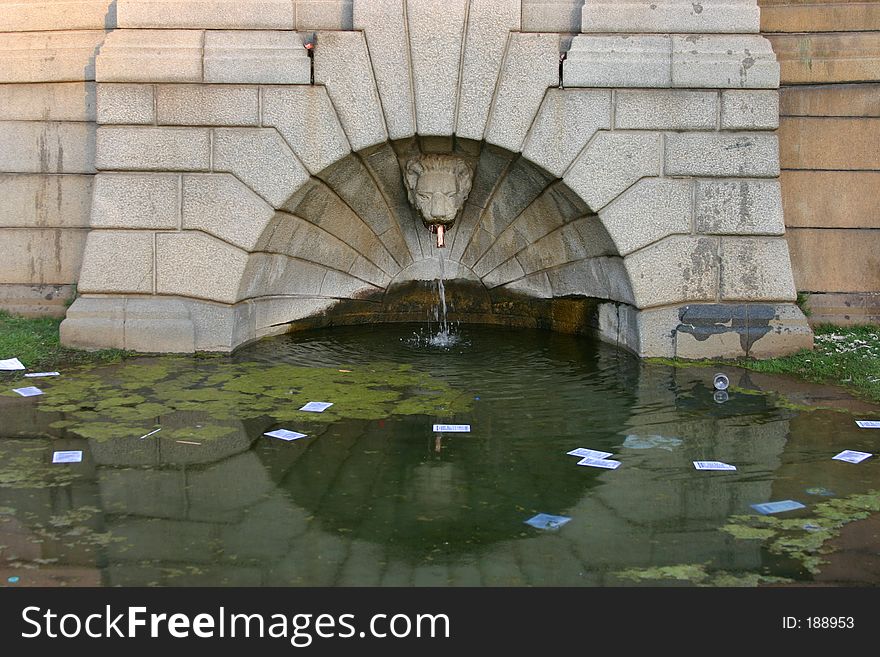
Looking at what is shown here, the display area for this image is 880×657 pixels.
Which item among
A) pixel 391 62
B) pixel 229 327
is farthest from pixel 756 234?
pixel 229 327

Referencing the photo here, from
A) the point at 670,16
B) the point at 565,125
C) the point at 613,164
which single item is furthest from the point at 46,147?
the point at 670,16

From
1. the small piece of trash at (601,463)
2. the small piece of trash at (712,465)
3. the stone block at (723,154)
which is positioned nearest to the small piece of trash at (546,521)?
the small piece of trash at (601,463)

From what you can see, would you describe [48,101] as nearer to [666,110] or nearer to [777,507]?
[666,110]

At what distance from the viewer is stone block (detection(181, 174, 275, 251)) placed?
9.16 metres

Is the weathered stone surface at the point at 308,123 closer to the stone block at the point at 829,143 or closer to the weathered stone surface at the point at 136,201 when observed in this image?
the weathered stone surface at the point at 136,201

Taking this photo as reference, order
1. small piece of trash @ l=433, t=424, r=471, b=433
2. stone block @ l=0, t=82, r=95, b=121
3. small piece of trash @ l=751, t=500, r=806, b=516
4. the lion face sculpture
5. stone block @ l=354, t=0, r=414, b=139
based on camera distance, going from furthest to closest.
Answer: stone block @ l=0, t=82, r=95, b=121 < the lion face sculpture < stone block @ l=354, t=0, r=414, b=139 < small piece of trash @ l=433, t=424, r=471, b=433 < small piece of trash @ l=751, t=500, r=806, b=516

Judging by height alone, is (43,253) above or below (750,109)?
below

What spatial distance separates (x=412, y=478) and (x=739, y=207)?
5006 millimetres

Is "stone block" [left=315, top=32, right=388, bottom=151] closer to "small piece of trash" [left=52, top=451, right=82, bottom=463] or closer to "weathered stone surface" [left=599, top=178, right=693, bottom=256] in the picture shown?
"weathered stone surface" [left=599, top=178, right=693, bottom=256]

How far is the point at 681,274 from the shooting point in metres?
9.05

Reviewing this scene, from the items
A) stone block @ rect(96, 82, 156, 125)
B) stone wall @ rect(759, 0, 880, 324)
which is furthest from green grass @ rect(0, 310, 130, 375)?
stone wall @ rect(759, 0, 880, 324)

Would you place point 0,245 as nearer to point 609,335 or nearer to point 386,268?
point 386,268

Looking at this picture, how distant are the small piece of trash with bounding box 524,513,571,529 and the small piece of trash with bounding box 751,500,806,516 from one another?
1010mm

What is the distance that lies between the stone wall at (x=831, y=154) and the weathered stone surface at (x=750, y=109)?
3.74ft
